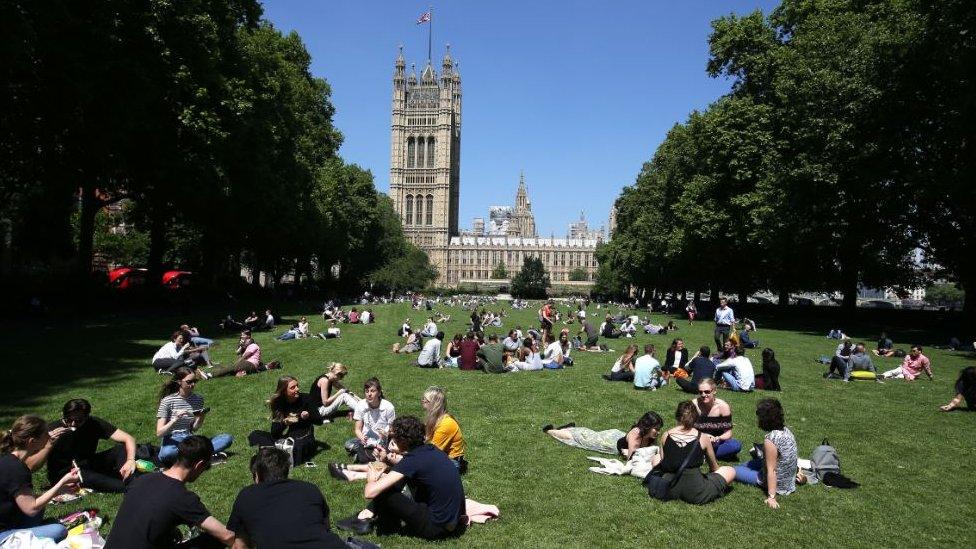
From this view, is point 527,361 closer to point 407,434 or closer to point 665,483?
point 665,483

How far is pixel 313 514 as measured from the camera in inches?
210

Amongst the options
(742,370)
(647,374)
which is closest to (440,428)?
(647,374)

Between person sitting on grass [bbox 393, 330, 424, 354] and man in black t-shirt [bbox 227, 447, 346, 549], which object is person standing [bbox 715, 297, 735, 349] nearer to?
person sitting on grass [bbox 393, 330, 424, 354]

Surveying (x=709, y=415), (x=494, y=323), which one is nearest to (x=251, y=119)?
(x=494, y=323)

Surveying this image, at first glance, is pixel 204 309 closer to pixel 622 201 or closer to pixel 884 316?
pixel 884 316

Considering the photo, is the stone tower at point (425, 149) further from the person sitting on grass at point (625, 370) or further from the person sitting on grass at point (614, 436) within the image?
the person sitting on grass at point (614, 436)

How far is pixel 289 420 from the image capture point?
9.11m

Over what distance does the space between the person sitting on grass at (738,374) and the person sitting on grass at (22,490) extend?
40.0 ft

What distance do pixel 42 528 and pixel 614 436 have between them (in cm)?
689

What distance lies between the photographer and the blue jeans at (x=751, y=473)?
816cm

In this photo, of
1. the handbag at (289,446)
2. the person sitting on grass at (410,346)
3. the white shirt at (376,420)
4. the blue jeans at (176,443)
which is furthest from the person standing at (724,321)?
the blue jeans at (176,443)

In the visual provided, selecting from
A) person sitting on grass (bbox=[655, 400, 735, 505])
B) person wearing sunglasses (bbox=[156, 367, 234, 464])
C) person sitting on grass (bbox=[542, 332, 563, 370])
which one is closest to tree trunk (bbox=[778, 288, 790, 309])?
person sitting on grass (bbox=[542, 332, 563, 370])

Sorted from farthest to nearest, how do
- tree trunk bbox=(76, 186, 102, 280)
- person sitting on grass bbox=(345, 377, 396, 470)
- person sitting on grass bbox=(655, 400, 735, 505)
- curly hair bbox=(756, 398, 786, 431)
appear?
1. tree trunk bbox=(76, 186, 102, 280)
2. person sitting on grass bbox=(345, 377, 396, 470)
3. curly hair bbox=(756, 398, 786, 431)
4. person sitting on grass bbox=(655, 400, 735, 505)

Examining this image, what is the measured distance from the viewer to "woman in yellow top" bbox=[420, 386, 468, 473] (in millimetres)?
8062
